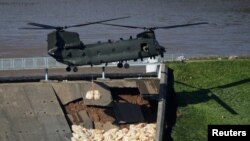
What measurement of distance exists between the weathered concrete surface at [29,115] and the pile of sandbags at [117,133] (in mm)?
788

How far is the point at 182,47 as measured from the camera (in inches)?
2048

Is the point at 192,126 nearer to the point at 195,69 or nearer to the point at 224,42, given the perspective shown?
the point at 195,69

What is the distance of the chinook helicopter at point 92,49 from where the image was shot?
28062 mm

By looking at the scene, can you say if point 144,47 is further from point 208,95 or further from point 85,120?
point 208,95

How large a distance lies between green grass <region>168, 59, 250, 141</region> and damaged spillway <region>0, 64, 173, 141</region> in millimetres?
1971

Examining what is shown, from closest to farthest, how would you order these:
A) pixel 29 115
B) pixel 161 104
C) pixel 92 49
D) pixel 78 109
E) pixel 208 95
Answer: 1. pixel 92 49
2. pixel 161 104
3. pixel 29 115
4. pixel 78 109
5. pixel 208 95

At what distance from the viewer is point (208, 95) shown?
3409 cm

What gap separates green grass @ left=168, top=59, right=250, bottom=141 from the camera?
3039 centimetres

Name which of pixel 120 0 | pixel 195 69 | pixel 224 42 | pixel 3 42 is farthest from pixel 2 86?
pixel 120 0

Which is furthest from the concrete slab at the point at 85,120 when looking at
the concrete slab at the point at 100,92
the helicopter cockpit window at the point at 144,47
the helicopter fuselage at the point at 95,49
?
the helicopter cockpit window at the point at 144,47

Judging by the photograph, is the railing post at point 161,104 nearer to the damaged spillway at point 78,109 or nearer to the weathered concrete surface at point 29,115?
the damaged spillway at point 78,109

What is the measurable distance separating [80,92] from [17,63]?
4167 millimetres

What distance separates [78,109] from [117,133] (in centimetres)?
273

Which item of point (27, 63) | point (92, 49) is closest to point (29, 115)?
point (27, 63)
